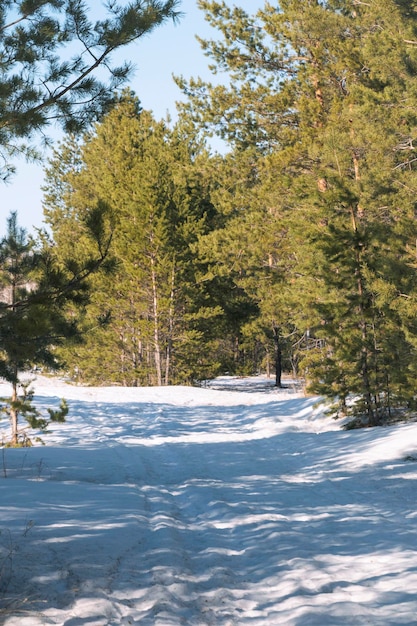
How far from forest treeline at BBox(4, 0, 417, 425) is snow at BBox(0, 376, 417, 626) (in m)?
1.96

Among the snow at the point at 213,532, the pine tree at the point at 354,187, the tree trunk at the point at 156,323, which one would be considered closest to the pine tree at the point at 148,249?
the tree trunk at the point at 156,323

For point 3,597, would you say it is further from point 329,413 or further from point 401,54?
point 401,54

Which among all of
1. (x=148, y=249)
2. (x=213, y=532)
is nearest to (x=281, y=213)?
(x=148, y=249)

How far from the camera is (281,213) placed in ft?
73.3

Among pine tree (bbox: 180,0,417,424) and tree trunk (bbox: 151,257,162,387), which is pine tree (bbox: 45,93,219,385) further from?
pine tree (bbox: 180,0,417,424)

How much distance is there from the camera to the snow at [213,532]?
4.45 m

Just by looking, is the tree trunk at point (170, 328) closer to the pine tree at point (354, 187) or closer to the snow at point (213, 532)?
the pine tree at point (354, 187)

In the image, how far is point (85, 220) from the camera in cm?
609

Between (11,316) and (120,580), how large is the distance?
7.96 ft

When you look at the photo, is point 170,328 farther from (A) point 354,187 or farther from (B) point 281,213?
(A) point 354,187

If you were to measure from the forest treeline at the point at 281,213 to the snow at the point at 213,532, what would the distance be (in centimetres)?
196

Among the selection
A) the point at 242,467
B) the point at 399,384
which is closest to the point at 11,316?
the point at 242,467

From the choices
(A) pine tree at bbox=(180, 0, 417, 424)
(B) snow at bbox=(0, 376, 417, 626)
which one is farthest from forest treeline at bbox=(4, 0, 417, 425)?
(B) snow at bbox=(0, 376, 417, 626)

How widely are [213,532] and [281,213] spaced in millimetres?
17181
